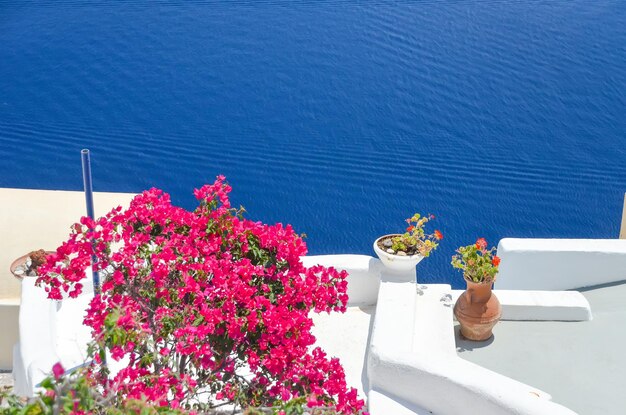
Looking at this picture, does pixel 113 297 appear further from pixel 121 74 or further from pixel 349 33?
pixel 349 33

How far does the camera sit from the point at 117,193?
11391mm

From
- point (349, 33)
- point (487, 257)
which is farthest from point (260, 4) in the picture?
point (487, 257)

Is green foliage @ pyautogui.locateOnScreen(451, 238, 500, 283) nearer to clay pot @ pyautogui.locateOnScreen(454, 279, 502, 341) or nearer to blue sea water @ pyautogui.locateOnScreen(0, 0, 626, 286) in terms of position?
clay pot @ pyautogui.locateOnScreen(454, 279, 502, 341)

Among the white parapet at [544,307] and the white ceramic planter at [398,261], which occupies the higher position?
the white ceramic planter at [398,261]

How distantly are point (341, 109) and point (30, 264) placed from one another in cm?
761

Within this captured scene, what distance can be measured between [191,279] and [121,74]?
499 inches

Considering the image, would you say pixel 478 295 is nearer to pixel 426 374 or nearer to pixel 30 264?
pixel 426 374

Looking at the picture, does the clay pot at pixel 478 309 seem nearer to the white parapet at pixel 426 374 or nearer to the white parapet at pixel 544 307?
the white parapet at pixel 426 374

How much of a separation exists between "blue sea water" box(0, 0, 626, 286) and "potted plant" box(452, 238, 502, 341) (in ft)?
11.8

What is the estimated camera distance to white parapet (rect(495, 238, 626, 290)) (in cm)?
667

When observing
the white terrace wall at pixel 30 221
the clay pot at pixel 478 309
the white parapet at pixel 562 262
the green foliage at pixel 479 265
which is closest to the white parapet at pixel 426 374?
the clay pot at pixel 478 309

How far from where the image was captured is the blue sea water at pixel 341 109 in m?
11.2

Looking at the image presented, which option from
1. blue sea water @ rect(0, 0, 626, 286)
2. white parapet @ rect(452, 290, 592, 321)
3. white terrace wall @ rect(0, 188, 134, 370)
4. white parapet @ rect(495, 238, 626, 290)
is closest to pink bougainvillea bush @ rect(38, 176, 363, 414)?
white parapet @ rect(452, 290, 592, 321)

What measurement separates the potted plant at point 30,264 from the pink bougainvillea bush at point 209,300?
10.4 feet
